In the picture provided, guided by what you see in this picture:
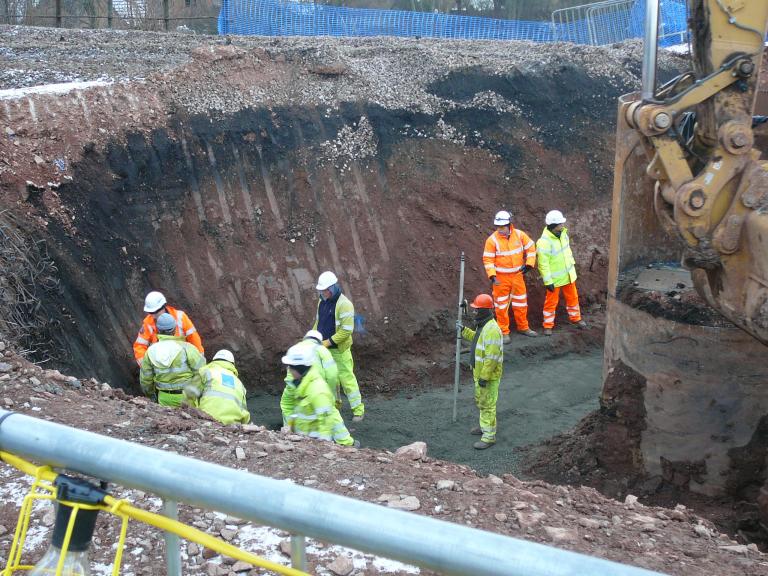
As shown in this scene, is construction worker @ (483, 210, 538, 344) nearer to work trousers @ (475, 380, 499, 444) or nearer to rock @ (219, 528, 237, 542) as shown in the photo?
work trousers @ (475, 380, 499, 444)

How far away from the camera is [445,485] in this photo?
194 inches

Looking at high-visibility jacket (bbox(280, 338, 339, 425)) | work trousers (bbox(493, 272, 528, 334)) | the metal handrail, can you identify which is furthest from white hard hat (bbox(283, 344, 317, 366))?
work trousers (bbox(493, 272, 528, 334))

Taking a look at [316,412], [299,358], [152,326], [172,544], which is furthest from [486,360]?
[172,544]

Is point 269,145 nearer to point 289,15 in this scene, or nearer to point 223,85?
point 223,85

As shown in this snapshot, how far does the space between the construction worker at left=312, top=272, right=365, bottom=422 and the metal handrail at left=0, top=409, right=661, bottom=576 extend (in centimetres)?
759

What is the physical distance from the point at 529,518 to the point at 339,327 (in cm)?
525

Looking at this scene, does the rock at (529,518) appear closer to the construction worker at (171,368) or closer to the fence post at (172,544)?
the fence post at (172,544)

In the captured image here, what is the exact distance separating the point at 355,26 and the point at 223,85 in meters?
9.48

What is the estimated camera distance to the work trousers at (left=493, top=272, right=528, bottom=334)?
11766mm

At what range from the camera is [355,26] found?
66.3ft

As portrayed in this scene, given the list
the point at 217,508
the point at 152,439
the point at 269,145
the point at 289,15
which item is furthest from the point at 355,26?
the point at 217,508

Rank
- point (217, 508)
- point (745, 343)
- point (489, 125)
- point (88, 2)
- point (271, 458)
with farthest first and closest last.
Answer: point (88, 2), point (489, 125), point (745, 343), point (271, 458), point (217, 508)

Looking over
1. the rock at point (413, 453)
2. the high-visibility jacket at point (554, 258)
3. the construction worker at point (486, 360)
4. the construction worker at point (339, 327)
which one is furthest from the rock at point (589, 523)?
the high-visibility jacket at point (554, 258)

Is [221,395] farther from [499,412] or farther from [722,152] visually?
[722,152]
